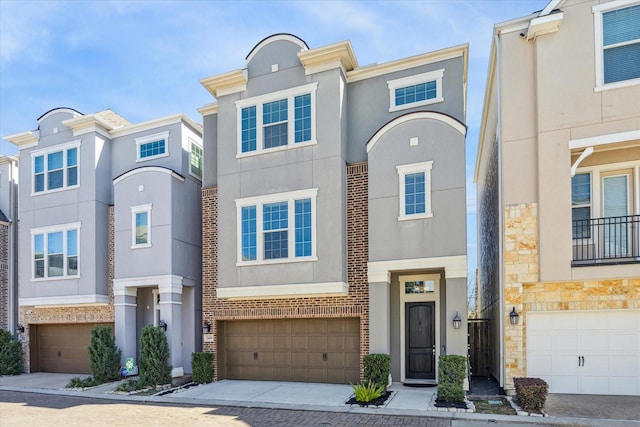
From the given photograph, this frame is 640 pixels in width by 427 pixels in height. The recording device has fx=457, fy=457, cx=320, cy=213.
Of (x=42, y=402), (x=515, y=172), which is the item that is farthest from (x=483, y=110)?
(x=42, y=402)

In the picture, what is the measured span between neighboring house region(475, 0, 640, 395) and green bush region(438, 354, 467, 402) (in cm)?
120

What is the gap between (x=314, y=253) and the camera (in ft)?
39.8

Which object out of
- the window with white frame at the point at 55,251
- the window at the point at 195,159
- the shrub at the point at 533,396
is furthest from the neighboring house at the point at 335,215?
the window with white frame at the point at 55,251

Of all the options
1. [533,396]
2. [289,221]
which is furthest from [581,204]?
[289,221]

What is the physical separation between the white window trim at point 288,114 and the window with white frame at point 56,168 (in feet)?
21.9

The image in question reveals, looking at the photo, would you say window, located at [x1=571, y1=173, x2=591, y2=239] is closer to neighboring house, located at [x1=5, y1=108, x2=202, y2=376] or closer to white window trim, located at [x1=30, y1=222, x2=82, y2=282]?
neighboring house, located at [x1=5, y1=108, x2=202, y2=376]

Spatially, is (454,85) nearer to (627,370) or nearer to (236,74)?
(236,74)

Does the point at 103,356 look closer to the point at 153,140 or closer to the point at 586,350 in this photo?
the point at 153,140

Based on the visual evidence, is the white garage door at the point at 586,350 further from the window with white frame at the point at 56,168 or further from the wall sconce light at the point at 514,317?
the window with white frame at the point at 56,168

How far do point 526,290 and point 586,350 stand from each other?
1.76 metres

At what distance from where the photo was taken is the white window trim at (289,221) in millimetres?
12258

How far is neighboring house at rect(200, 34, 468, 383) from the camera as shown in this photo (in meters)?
→ 11.4

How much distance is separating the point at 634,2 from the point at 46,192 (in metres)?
18.3

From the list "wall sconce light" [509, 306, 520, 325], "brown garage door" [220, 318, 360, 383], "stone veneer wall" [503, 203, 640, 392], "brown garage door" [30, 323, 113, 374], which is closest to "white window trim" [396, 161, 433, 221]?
"stone veneer wall" [503, 203, 640, 392]
